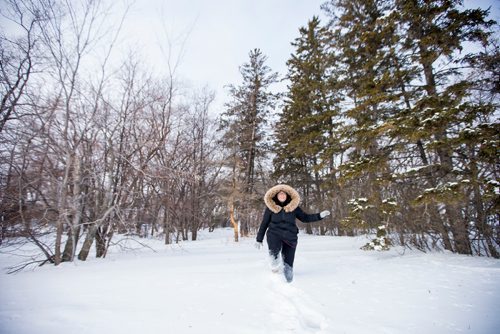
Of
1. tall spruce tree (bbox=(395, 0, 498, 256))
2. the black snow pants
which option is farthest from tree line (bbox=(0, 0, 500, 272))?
the black snow pants

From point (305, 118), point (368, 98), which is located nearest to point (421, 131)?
point (368, 98)

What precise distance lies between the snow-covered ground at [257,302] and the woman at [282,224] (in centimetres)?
42

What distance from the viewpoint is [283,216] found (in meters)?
4.65

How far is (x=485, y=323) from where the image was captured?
8.07 feet

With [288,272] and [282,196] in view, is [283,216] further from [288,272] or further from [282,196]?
[288,272]

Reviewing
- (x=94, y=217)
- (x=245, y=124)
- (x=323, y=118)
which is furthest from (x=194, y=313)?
(x=245, y=124)

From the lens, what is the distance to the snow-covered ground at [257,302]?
236 cm

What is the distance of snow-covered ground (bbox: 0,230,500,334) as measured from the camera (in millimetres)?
2355

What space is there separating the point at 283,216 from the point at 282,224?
0.16 meters

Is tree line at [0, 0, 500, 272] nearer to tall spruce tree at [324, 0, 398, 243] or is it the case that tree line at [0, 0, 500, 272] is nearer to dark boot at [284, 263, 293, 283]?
tall spruce tree at [324, 0, 398, 243]

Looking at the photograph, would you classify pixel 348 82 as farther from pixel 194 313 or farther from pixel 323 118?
pixel 194 313

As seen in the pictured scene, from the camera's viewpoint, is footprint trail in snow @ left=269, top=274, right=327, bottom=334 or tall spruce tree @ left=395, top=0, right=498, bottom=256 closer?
footprint trail in snow @ left=269, top=274, right=327, bottom=334

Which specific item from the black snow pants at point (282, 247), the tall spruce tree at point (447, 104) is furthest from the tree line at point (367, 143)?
the black snow pants at point (282, 247)

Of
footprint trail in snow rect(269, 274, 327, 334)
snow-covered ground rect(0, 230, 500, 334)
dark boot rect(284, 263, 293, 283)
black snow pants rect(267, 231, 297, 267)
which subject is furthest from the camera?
black snow pants rect(267, 231, 297, 267)
